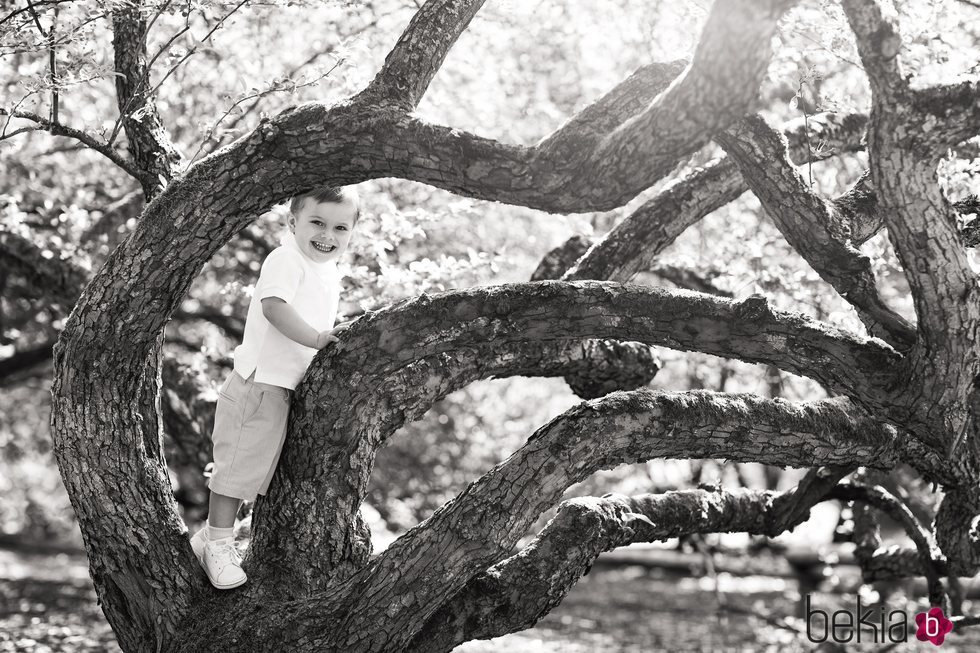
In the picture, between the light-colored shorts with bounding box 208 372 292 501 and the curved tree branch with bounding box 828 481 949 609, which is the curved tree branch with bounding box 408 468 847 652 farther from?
the curved tree branch with bounding box 828 481 949 609

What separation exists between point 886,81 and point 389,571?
263 cm

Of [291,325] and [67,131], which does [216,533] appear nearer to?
[291,325]

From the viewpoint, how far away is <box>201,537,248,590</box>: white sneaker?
4242 millimetres

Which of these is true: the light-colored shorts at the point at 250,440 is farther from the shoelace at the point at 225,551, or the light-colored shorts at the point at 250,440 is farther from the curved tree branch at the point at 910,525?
the curved tree branch at the point at 910,525

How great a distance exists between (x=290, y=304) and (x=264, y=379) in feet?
1.14

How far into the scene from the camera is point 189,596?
4230 mm

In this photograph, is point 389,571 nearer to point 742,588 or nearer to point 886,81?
point 886,81

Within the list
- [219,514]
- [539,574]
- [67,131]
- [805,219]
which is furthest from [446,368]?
[67,131]

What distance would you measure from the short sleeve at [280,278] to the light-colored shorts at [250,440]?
1.20 ft

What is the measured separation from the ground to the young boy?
453 cm

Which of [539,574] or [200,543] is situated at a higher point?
[200,543]

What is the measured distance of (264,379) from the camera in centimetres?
423

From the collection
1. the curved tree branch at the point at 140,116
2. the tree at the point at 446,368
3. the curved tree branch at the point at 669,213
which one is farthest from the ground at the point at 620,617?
the curved tree branch at the point at 140,116

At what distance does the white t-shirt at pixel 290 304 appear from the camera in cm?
428
